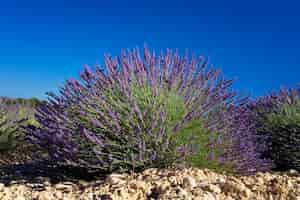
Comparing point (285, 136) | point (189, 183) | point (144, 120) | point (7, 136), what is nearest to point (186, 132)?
point (144, 120)

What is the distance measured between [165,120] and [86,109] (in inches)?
25.3

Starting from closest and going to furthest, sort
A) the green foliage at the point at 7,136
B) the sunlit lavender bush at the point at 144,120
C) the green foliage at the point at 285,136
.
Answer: the sunlit lavender bush at the point at 144,120 → the green foliage at the point at 285,136 → the green foliage at the point at 7,136

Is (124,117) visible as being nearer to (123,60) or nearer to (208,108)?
(123,60)

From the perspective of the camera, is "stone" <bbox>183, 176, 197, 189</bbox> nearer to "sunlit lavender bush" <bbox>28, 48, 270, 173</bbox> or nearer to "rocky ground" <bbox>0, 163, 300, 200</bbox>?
"rocky ground" <bbox>0, 163, 300, 200</bbox>

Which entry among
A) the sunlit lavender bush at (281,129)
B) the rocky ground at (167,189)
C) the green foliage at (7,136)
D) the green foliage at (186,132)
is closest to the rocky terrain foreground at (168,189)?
the rocky ground at (167,189)

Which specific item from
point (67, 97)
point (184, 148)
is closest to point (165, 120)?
point (184, 148)

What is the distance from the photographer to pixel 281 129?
15.7 feet

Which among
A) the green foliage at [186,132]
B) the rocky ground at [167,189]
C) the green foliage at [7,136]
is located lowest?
the rocky ground at [167,189]

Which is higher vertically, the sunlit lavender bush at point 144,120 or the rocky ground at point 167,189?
the sunlit lavender bush at point 144,120

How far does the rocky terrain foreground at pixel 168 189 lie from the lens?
7.72ft

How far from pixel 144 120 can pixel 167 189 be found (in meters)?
0.89

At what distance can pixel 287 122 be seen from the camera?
4707 mm

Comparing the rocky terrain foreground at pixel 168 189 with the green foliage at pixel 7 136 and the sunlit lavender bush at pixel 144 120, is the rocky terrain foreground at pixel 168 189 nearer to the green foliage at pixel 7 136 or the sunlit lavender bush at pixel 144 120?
the sunlit lavender bush at pixel 144 120

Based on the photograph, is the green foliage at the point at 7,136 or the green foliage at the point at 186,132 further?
the green foliage at the point at 7,136
